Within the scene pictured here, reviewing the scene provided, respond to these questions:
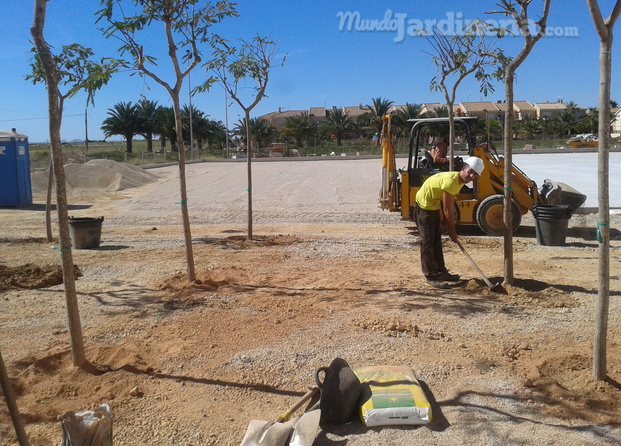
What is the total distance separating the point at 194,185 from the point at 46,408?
67.1 ft

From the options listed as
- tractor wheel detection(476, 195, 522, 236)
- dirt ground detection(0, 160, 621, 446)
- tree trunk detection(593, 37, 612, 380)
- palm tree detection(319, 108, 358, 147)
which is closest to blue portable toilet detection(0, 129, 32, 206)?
dirt ground detection(0, 160, 621, 446)

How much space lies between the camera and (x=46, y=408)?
3.87 m

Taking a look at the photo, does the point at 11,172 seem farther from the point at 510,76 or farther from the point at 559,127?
the point at 559,127

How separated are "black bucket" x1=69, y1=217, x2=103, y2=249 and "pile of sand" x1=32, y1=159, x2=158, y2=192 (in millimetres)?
12808

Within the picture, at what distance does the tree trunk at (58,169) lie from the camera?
403 centimetres

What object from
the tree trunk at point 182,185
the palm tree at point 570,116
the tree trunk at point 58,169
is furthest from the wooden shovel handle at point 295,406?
the palm tree at point 570,116

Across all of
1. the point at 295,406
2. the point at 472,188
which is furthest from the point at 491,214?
the point at 295,406

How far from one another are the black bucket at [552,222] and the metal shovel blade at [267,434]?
7510 mm

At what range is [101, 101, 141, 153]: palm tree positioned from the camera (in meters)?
52.8

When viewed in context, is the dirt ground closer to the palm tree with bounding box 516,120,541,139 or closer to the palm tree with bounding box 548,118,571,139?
the palm tree with bounding box 516,120,541,139

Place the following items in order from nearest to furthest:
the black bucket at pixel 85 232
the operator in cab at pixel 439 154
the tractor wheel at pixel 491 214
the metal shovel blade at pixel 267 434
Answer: the metal shovel blade at pixel 267 434, the black bucket at pixel 85 232, the tractor wheel at pixel 491 214, the operator in cab at pixel 439 154

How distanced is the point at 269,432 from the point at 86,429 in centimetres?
105

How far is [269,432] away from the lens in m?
3.35

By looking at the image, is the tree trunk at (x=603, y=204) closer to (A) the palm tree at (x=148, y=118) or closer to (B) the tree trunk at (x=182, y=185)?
(B) the tree trunk at (x=182, y=185)
